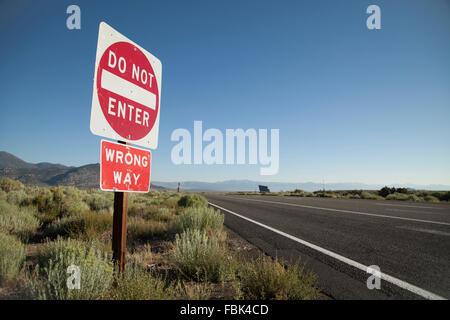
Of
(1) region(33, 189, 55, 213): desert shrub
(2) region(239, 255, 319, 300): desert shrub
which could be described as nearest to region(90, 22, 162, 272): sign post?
(2) region(239, 255, 319, 300): desert shrub

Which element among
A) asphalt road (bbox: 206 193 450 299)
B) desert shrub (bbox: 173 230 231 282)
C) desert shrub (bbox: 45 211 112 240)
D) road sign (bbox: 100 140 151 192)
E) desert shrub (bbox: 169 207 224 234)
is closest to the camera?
road sign (bbox: 100 140 151 192)

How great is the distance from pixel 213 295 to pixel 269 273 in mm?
679

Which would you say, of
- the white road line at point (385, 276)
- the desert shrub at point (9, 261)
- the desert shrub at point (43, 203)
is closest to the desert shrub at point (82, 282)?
the desert shrub at point (9, 261)

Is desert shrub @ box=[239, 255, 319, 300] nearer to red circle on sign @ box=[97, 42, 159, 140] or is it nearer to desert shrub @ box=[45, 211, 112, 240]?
red circle on sign @ box=[97, 42, 159, 140]

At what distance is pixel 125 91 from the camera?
2492 mm

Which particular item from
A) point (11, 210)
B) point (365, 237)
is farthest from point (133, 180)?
point (11, 210)

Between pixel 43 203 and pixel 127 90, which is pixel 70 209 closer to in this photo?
pixel 43 203

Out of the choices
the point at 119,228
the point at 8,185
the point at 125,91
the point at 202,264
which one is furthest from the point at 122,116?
the point at 8,185

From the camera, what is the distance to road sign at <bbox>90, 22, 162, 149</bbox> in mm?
2209

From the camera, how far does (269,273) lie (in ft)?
7.94

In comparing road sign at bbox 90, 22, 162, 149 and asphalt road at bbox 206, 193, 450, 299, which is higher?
road sign at bbox 90, 22, 162, 149

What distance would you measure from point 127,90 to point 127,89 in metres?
0.01

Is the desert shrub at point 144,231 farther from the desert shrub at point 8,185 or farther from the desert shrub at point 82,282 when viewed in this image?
the desert shrub at point 8,185

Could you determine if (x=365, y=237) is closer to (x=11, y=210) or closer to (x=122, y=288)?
(x=122, y=288)
